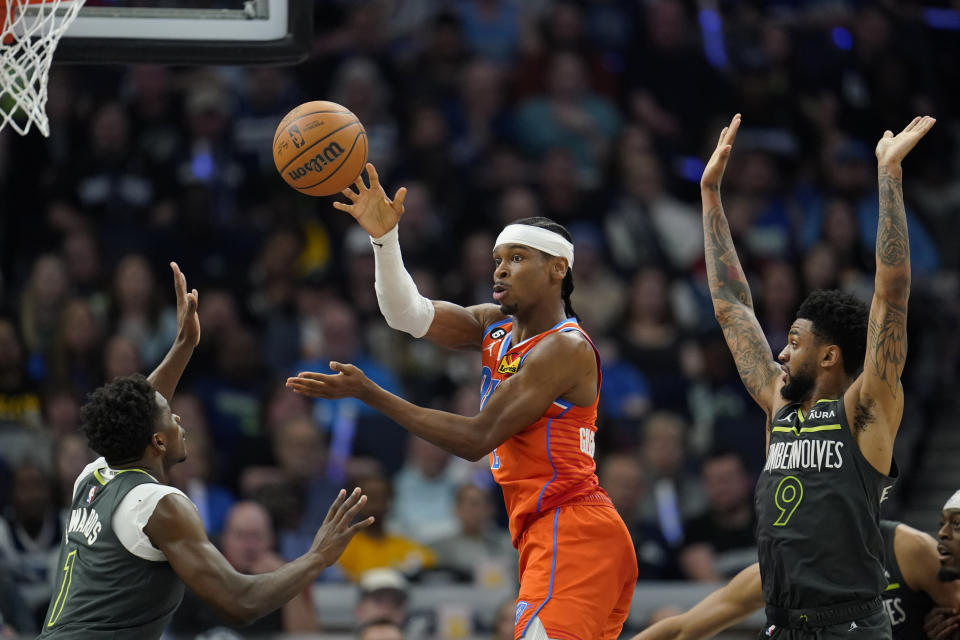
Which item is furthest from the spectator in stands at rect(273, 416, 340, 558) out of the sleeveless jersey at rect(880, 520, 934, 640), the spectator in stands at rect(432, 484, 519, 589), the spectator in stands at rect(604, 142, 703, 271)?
the sleeveless jersey at rect(880, 520, 934, 640)

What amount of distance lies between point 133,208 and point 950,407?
6602 millimetres

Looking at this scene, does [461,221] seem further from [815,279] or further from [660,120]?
[815,279]

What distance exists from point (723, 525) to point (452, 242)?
333 cm

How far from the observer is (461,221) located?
35.2 ft

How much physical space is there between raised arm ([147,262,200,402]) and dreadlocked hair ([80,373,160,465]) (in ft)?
2.30

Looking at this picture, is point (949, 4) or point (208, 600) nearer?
point (208, 600)

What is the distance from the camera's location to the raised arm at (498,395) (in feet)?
15.3

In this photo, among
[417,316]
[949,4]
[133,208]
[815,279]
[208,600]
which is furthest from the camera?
[949,4]

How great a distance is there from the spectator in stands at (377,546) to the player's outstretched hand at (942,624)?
3.82 m

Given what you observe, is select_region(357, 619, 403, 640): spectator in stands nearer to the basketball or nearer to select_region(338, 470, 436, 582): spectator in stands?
select_region(338, 470, 436, 582): spectator in stands

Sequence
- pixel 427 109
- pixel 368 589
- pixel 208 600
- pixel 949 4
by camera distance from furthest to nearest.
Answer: pixel 949 4 < pixel 427 109 < pixel 368 589 < pixel 208 600

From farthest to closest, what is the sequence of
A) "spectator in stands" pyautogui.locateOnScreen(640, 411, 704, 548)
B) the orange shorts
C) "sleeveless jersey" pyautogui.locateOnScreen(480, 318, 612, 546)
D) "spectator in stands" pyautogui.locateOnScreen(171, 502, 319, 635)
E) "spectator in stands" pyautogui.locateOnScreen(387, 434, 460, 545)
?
"spectator in stands" pyautogui.locateOnScreen(387, 434, 460, 545)
"spectator in stands" pyautogui.locateOnScreen(640, 411, 704, 548)
"spectator in stands" pyautogui.locateOnScreen(171, 502, 319, 635)
"sleeveless jersey" pyautogui.locateOnScreen(480, 318, 612, 546)
the orange shorts

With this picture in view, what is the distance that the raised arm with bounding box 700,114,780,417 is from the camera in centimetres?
526

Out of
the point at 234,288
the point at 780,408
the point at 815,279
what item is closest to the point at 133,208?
the point at 234,288
